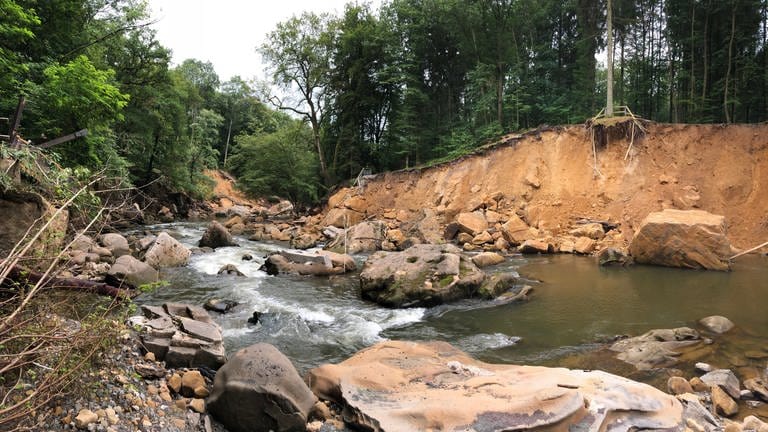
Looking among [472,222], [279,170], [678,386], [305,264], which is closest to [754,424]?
[678,386]

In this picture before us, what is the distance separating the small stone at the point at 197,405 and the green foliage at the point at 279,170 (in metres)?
25.1

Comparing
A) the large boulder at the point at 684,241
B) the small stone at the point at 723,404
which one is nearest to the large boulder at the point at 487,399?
the small stone at the point at 723,404

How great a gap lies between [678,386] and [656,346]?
4.48 feet

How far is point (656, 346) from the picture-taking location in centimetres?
662

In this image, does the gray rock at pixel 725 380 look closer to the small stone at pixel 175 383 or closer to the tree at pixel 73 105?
the small stone at pixel 175 383

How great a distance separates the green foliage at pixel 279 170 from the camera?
2928 cm

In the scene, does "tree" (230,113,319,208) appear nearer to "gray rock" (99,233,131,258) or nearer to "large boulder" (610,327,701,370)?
"gray rock" (99,233,131,258)

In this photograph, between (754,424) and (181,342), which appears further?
(181,342)

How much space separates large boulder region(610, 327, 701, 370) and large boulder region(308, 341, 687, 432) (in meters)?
1.92

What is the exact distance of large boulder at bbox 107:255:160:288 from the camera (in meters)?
9.66

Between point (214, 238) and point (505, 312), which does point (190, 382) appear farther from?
point (214, 238)

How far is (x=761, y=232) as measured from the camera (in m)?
15.1

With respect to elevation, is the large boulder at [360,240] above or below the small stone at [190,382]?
below

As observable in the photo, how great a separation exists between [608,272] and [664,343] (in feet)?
20.8
